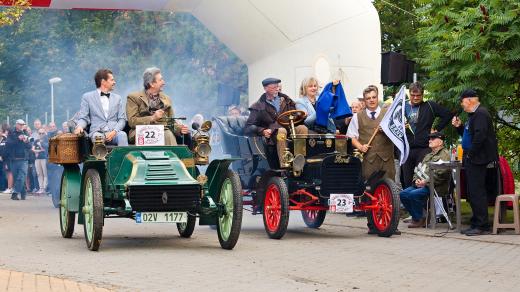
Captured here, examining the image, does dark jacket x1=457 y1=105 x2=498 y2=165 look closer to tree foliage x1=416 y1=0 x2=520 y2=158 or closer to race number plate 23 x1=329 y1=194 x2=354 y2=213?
tree foliage x1=416 y1=0 x2=520 y2=158

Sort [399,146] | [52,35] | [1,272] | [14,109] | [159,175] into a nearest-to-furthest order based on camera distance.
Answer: [1,272] < [159,175] < [399,146] < [52,35] < [14,109]

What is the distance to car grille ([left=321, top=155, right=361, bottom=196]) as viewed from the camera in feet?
48.1

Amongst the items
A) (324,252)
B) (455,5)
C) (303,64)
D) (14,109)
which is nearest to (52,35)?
(14,109)

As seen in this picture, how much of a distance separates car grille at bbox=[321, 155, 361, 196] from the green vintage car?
188cm

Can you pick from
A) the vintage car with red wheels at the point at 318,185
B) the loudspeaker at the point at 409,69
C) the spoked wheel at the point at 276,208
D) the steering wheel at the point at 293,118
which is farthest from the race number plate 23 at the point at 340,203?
the loudspeaker at the point at 409,69

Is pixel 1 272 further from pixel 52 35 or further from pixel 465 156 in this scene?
pixel 52 35

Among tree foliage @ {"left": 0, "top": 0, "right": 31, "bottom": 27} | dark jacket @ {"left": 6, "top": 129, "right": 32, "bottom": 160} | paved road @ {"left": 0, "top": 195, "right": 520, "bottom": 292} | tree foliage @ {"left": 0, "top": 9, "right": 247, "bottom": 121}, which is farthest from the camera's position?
tree foliage @ {"left": 0, "top": 9, "right": 247, "bottom": 121}

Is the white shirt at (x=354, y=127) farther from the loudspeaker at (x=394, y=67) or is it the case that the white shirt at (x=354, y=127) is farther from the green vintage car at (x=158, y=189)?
the loudspeaker at (x=394, y=67)

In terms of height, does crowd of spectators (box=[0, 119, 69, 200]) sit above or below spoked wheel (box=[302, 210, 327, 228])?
above

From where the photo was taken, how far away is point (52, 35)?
51438 millimetres

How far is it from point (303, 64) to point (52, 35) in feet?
103

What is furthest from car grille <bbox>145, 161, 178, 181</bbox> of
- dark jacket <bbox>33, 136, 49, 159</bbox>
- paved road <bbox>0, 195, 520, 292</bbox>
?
dark jacket <bbox>33, 136, 49, 159</bbox>

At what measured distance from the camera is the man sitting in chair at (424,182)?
52.0 feet

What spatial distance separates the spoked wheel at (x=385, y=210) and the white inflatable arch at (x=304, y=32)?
7020 mm
